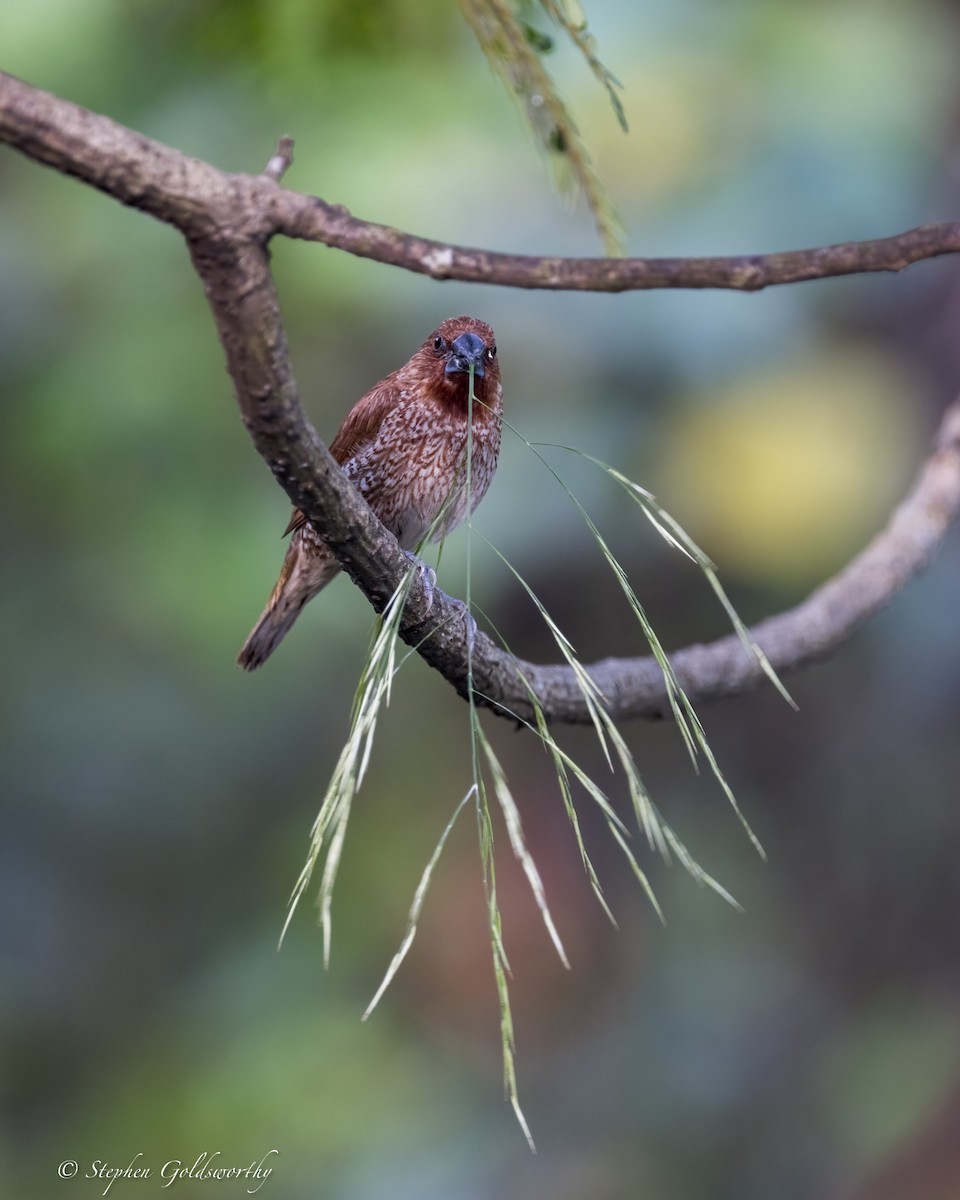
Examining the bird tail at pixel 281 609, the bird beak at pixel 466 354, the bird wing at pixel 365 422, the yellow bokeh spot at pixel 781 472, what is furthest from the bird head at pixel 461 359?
the yellow bokeh spot at pixel 781 472

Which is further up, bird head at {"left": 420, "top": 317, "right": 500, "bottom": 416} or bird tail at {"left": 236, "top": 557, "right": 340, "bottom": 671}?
bird head at {"left": 420, "top": 317, "right": 500, "bottom": 416}

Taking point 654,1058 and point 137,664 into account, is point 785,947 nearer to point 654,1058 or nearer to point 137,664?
point 654,1058

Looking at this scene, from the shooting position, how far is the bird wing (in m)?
3.33

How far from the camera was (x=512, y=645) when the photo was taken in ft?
17.0

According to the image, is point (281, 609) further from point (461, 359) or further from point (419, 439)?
point (461, 359)

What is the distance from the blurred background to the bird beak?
1.59 meters

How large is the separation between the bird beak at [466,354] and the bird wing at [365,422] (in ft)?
0.88

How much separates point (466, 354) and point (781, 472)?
2.09 metres

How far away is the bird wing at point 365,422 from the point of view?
131 inches

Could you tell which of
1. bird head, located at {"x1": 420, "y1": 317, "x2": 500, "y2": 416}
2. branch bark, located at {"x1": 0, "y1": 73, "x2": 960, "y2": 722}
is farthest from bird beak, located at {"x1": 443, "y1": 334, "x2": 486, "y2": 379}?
branch bark, located at {"x1": 0, "y1": 73, "x2": 960, "y2": 722}

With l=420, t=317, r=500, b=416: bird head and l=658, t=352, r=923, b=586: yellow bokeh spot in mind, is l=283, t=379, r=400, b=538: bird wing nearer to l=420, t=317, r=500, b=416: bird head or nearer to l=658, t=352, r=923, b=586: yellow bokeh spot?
l=420, t=317, r=500, b=416: bird head

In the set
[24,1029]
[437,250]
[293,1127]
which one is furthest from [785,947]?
[437,250]

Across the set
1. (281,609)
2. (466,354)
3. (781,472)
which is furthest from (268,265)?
(781,472)

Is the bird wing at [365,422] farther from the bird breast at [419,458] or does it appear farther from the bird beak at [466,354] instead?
the bird beak at [466,354]
